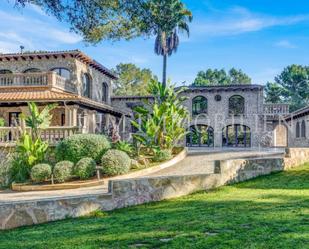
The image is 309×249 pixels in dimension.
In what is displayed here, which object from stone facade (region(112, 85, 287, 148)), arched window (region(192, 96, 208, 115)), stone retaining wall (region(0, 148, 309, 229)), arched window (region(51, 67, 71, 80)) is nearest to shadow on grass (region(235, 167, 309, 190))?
stone retaining wall (region(0, 148, 309, 229))

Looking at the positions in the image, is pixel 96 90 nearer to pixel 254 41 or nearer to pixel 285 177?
pixel 254 41

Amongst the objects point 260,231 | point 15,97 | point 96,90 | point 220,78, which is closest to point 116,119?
point 96,90

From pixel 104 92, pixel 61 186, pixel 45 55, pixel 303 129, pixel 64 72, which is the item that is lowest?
pixel 61 186

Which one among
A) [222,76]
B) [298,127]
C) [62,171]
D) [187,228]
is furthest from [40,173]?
[222,76]

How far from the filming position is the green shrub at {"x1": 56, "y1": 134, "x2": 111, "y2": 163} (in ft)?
49.6

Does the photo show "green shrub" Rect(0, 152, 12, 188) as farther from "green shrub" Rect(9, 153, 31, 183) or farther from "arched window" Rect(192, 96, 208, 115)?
"arched window" Rect(192, 96, 208, 115)

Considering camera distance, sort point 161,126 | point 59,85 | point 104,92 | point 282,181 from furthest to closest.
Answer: point 104,92
point 59,85
point 161,126
point 282,181

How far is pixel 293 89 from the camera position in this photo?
65750mm

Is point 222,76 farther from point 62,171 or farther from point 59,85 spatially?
point 62,171

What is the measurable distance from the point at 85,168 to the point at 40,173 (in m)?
1.73

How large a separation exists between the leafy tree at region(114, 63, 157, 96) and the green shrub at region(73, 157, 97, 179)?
44.3 m

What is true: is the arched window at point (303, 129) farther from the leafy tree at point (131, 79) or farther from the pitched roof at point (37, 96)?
the leafy tree at point (131, 79)

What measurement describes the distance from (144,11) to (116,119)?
23491 millimetres

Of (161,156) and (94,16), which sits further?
(161,156)
